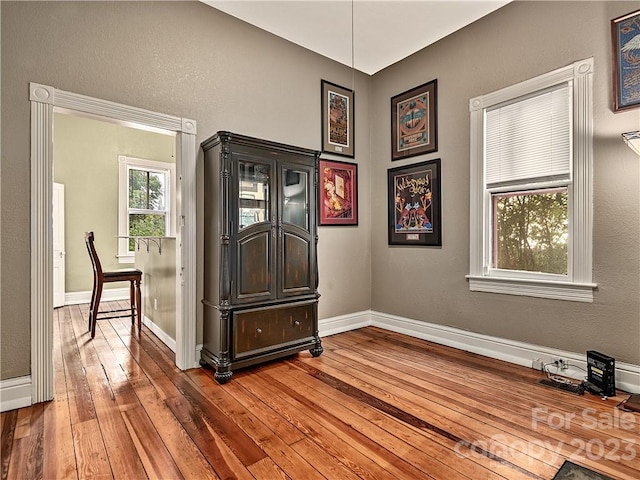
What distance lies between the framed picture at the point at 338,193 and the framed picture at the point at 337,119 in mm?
188

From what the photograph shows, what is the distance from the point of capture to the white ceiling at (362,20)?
3229 millimetres

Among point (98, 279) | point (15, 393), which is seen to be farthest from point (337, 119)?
point (15, 393)

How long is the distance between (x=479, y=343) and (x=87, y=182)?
21.8 ft

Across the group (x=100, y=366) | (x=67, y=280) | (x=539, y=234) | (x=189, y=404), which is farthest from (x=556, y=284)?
(x=67, y=280)

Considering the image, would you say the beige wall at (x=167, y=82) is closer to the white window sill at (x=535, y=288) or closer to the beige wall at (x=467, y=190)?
the beige wall at (x=467, y=190)

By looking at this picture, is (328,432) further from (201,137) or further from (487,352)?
→ (201,137)

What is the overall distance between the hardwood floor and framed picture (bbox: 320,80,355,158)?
249 centimetres

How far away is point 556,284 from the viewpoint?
2.90m

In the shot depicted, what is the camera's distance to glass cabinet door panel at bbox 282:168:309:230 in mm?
3256

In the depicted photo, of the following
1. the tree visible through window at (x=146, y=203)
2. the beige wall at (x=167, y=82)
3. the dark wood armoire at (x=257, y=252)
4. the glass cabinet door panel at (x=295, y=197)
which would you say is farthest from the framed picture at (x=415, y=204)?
the tree visible through window at (x=146, y=203)

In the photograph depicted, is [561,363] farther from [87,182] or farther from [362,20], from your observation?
[87,182]

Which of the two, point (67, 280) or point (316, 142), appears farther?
point (67, 280)

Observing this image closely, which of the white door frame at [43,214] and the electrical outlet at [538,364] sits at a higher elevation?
the white door frame at [43,214]

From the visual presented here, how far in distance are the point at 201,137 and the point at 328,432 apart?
265 centimetres
